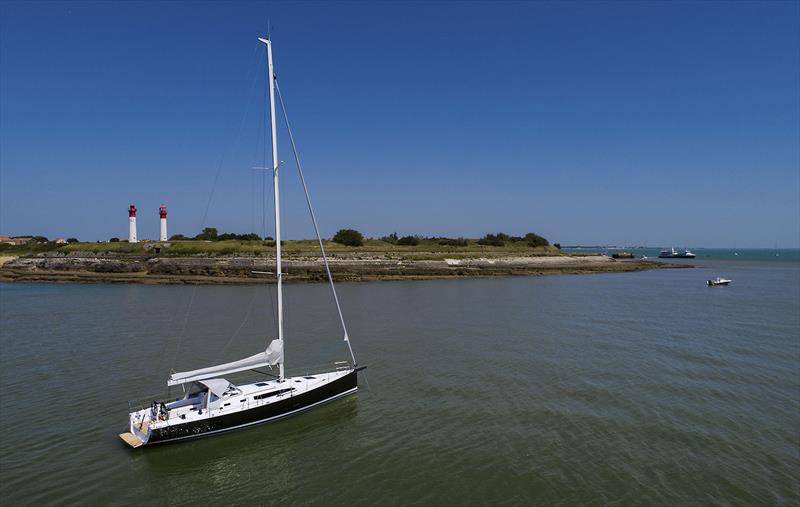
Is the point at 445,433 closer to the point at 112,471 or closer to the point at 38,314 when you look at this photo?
the point at 112,471

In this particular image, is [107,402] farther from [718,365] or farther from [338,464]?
[718,365]

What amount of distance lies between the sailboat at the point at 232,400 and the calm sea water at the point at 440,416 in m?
0.45

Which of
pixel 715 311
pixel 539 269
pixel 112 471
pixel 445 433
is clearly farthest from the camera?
pixel 539 269

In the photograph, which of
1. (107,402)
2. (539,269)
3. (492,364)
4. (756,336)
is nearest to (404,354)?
(492,364)

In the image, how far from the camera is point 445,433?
46.0 feet

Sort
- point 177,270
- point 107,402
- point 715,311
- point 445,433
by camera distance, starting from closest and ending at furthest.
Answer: point 445,433, point 107,402, point 715,311, point 177,270

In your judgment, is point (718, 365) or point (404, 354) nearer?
point (718, 365)

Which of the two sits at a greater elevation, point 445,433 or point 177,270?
point 177,270

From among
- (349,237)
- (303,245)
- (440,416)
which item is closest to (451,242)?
(349,237)

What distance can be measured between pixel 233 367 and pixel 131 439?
3297 mm

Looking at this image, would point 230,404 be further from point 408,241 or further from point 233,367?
point 408,241

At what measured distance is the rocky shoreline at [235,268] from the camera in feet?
191

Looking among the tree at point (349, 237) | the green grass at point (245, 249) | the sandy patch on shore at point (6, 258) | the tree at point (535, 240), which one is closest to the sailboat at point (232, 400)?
the green grass at point (245, 249)

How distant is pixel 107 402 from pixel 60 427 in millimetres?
2005
